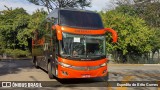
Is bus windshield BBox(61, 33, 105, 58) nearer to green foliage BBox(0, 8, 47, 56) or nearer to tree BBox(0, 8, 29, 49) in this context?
green foliage BBox(0, 8, 47, 56)

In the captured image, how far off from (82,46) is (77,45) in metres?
0.27

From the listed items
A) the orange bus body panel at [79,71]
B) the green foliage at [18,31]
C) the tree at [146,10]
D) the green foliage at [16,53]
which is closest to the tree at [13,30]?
the green foliage at [18,31]

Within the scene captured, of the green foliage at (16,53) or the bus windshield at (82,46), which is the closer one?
the bus windshield at (82,46)

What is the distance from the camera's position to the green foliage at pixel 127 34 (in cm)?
3359

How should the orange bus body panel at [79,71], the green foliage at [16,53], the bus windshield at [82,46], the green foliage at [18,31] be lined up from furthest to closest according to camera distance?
the green foliage at [18,31]
the green foliage at [16,53]
the bus windshield at [82,46]
the orange bus body panel at [79,71]

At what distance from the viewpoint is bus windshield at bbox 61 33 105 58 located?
563 inches

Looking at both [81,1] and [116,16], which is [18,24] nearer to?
[81,1]

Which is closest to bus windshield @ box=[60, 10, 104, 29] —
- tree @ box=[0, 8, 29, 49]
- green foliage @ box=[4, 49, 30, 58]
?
green foliage @ box=[4, 49, 30, 58]

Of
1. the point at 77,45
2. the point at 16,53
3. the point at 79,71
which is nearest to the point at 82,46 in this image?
the point at 77,45

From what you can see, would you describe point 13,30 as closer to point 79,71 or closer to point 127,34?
point 127,34

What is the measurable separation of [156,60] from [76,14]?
27.3 metres

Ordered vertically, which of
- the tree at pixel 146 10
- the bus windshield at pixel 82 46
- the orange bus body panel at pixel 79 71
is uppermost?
→ the tree at pixel 146 10

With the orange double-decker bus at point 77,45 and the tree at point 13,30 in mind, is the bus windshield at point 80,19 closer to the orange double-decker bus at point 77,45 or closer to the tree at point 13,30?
the orange double-decker bus at point 77,45

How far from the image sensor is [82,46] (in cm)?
1450
